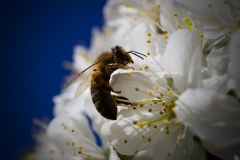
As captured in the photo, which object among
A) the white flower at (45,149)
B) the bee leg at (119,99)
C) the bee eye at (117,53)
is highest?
the bee eye at (117,53)

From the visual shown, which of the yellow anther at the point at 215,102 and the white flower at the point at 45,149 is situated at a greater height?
the yellow anther at the point at 215,102

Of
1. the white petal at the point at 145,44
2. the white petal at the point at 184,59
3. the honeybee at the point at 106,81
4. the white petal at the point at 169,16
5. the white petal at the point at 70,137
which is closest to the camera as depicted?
the white petal at the point at 184,59

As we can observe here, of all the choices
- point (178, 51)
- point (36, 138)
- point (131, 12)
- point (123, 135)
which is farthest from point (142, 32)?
point (36, 138)

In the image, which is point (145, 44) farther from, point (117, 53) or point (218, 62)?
point (218, 62)

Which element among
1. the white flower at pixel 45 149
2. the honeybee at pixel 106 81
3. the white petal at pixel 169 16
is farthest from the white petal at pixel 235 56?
the white flower at pixel 45 149

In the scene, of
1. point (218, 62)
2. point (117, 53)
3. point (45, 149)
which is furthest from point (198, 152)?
point (45, 149)

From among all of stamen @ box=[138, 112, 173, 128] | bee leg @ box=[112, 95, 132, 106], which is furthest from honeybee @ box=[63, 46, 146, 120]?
stamen @ box=[138, 112, 173, 128]

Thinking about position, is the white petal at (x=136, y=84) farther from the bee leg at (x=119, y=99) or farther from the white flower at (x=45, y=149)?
the white flower at (x=45, y=149)

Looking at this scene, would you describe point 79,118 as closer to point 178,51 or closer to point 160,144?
point 160,144

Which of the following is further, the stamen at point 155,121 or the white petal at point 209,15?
the white petal at point 209,15

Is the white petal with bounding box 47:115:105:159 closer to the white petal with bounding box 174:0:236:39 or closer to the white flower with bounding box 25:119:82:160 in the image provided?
the white flower with bounding box 25:119:82:160
